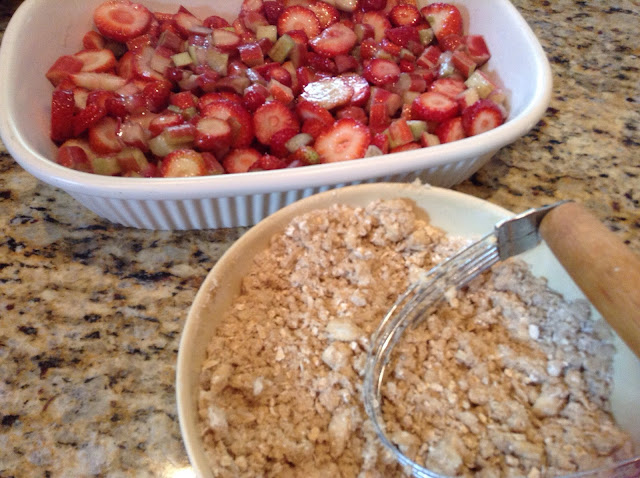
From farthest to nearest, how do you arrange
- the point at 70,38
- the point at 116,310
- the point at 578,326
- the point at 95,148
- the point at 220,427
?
the point at 70,38 < the point at 95,148 < the point at 116,310 < the point at 578,326 < the point at 220,427

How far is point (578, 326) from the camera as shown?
0.79 m

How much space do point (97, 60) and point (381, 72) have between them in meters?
0.67

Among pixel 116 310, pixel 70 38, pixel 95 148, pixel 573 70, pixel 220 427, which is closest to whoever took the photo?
pixel 220 427

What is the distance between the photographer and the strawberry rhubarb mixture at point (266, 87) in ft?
3.40

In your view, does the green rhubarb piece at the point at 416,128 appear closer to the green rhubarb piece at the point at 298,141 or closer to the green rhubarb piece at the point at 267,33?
the green rhubarb piece at the point at 298,141

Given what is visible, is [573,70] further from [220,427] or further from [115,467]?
[115,467]

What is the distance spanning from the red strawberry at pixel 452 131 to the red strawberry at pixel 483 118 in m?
0.02

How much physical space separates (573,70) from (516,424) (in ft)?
3.83

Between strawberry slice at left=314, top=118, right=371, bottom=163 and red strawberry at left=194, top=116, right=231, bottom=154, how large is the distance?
7.4 inches

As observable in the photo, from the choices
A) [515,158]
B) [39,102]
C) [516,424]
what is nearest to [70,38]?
[39,102]

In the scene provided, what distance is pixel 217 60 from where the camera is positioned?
120cm

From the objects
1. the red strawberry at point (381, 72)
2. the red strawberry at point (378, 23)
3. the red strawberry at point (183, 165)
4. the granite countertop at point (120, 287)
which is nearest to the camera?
the granite countertop at point (120, 287)

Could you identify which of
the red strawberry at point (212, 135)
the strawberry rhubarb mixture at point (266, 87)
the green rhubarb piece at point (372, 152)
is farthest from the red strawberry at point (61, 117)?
the green rhubarb piece at point (372, 152)

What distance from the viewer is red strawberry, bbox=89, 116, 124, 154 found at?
1.05 metres
